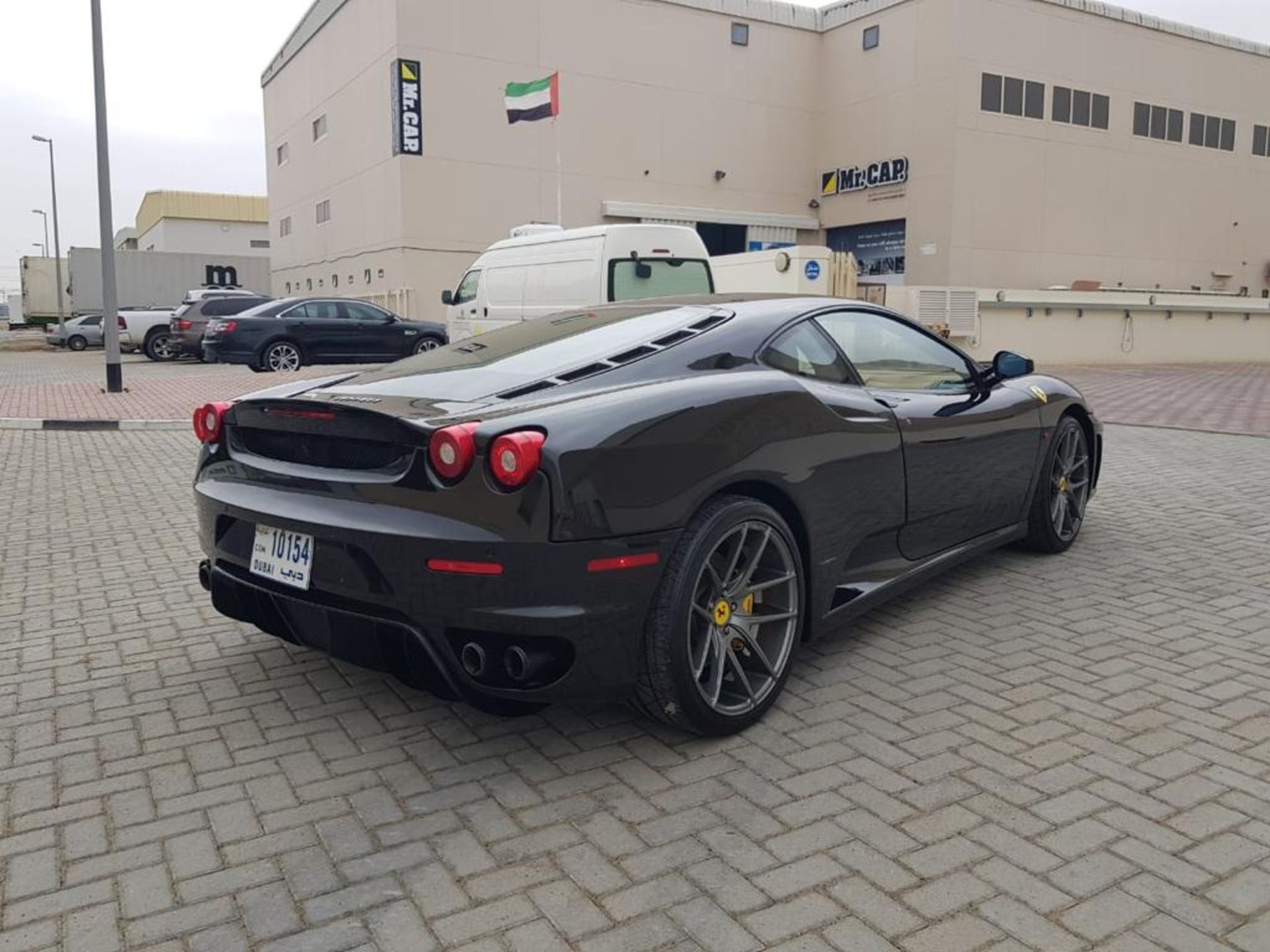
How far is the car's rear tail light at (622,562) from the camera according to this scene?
2881mm

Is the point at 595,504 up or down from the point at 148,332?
down

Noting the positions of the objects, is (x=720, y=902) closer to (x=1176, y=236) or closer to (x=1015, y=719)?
(x=1015, y=719)

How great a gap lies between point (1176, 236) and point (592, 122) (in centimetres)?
2090

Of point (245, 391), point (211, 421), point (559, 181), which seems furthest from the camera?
point (559, 181)

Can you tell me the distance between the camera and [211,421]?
369 cm

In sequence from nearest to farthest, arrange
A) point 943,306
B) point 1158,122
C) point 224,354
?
point 224,354
point 943,306
point 1158,122

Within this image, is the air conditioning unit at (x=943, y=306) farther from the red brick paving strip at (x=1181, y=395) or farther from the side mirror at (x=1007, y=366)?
the side mirror at (x=1007, y=366)

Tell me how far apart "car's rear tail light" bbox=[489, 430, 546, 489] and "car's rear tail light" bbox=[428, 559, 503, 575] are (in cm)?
22

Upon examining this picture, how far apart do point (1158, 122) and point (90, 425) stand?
114 feet

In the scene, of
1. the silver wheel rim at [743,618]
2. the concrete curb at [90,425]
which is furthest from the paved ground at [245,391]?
the silver wheel rim at [743,618]

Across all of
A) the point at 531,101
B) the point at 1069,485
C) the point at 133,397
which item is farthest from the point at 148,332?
the point at 1069,485

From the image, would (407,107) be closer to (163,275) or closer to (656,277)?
(656,277)

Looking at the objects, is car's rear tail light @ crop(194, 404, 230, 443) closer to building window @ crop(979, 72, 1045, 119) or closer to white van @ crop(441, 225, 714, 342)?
white van @ crop(441, 225, 714, 342)

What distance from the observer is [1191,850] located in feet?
8.64
